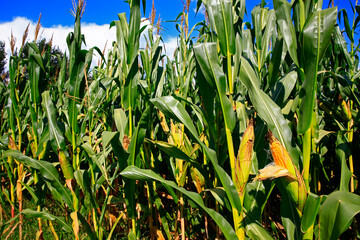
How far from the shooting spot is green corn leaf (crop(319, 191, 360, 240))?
3.38 feet

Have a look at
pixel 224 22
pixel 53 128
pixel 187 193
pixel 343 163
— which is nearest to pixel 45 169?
pixel 53 128

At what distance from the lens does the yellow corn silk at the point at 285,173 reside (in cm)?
99

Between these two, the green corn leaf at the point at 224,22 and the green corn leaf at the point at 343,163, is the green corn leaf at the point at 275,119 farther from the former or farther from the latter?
the green corn leaf at the point at 343,163

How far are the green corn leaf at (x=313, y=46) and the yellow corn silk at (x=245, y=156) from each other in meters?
0.25

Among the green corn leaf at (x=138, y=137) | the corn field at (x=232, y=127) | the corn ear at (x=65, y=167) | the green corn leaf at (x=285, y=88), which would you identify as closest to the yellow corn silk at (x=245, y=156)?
the corn field at (x=232, y=127)

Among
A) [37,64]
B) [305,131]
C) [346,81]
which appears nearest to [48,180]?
[37,64]

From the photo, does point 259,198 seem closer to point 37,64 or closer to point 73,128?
point 73,128

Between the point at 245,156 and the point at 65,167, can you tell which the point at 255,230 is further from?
the point at 65,167

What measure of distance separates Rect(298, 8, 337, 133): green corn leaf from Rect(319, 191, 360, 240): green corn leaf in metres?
0.34

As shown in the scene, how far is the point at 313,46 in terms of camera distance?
45.4 inches

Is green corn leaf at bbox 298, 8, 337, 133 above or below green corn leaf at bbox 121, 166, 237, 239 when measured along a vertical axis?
above

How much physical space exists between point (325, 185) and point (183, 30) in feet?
6.90

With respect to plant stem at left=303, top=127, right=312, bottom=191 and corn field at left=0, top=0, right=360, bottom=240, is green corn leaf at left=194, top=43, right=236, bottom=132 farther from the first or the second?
plant stem at left=303, top=127, right=312, bottom=191

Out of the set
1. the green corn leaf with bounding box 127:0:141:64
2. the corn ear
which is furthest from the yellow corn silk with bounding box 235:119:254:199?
the corn ear
